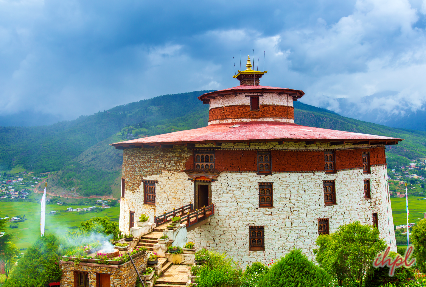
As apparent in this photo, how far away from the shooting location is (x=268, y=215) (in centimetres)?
2122

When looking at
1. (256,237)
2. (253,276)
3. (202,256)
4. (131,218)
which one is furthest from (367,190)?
(131,218)

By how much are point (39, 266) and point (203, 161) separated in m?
11.6

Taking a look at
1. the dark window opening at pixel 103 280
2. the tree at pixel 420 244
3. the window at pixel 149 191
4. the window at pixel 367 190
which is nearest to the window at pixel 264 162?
the window at pixel 149 191

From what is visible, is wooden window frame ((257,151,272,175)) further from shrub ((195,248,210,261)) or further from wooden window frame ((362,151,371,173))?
wooden window frame ((362,151,371,173))

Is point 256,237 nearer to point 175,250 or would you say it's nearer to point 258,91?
point 175,250

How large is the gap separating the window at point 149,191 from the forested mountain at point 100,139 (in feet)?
235

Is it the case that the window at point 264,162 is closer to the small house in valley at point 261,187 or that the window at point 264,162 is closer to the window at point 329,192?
the small house in valley at point 261,187

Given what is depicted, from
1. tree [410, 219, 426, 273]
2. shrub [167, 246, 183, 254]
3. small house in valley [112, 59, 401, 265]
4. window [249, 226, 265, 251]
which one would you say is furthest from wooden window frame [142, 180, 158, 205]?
tree [410, 219, 426, 273]

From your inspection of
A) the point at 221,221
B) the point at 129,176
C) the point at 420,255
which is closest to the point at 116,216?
the point at 129,176

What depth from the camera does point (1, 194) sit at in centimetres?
8938

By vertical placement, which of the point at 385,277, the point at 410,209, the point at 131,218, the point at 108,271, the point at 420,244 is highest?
the point at 131,218

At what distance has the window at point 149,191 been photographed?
24.2m

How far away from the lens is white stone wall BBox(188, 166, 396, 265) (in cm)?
2117

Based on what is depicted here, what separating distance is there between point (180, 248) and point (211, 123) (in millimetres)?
14832
